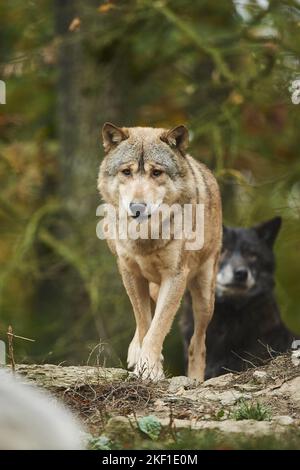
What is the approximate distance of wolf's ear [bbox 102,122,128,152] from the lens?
355 inches

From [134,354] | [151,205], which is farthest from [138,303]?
[151,205]

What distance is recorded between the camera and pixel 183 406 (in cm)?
736

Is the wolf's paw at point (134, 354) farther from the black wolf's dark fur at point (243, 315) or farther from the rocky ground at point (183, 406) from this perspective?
the black wolf's dark fur at point (243, 315)

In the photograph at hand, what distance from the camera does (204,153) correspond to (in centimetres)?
1579

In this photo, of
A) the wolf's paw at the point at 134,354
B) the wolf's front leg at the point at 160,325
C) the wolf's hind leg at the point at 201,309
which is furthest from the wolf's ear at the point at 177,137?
the wolf's paw at the point at 134,354

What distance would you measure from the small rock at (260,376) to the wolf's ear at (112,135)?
2.32 metres

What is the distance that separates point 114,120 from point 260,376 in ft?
29.0

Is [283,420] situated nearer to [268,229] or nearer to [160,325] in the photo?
[160,325]

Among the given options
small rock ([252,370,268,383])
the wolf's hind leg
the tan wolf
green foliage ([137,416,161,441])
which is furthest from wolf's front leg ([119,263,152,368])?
green foliage ([137,416,161,441])

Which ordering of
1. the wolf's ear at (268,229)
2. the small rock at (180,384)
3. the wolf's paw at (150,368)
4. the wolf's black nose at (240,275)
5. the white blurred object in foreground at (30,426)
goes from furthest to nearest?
the wolf's ear at (268,229) → the wolf's black nose at (240,275) → the wolf's paw at (150,368) → the small rock at (180,384) → the white blurred object in foreground at (30,426)

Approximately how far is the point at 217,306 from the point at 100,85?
589cm

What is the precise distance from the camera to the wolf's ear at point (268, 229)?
39.8 feet
